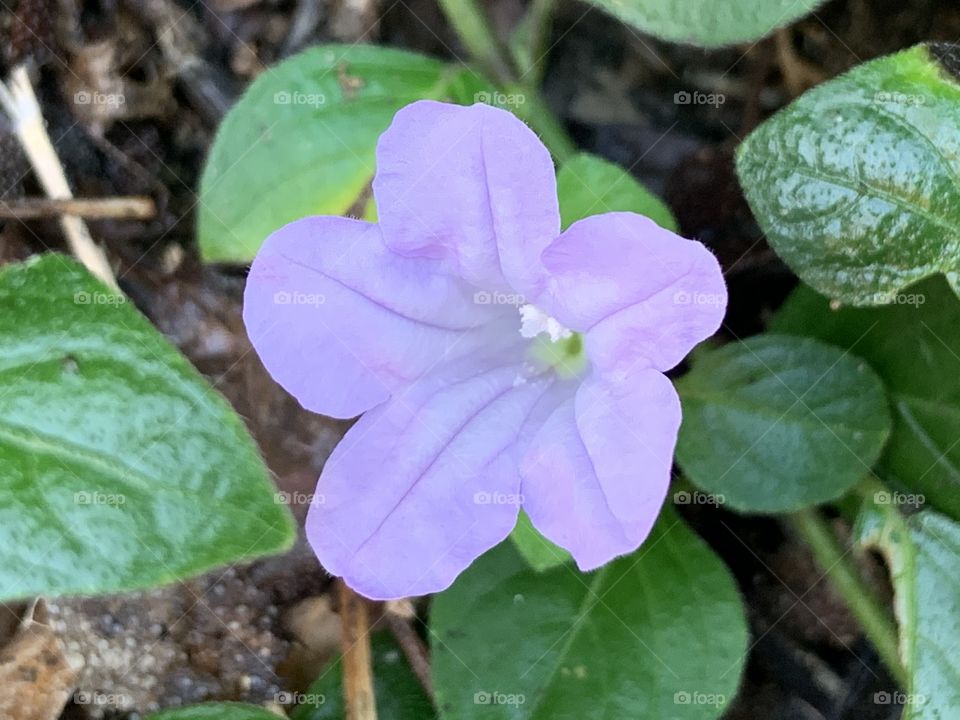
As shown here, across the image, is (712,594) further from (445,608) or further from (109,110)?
(109,110)

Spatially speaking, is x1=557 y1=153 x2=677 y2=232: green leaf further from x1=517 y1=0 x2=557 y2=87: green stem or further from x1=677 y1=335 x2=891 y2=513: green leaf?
x1=517 y1=0 x2=557 y2=87: green stem

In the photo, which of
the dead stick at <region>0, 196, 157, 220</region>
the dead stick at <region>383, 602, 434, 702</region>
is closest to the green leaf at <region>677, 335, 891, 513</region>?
the dead stick at <region>383, 602, 434, 702</region>

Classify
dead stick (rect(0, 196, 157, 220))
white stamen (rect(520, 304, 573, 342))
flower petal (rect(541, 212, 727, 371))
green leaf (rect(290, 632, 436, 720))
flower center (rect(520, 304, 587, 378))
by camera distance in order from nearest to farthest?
flower petal (rect(541, 212, 727, 371))
white stamen (rect(520, 304, 573, 342))
flower center (rect(520, 304, 587, 378))
green leaf (rect(290, 632, 436, 720))
dead stick (rect(0, 196, 157, 220))

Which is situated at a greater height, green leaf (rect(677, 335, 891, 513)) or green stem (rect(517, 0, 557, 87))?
green stem (rect(517, 0, 557, 87))

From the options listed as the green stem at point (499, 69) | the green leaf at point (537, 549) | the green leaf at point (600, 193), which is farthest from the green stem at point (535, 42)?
the green leaf at point (537, 549)

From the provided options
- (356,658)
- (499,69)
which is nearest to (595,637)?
(356,658)

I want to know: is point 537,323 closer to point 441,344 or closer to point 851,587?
point 441,344
